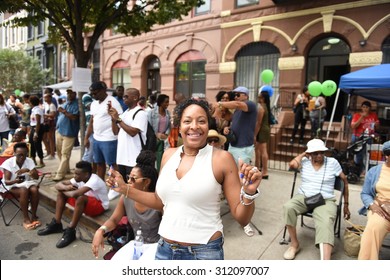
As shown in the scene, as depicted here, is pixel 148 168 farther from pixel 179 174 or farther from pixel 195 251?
pixel 195 251

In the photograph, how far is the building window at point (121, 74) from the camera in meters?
16.8

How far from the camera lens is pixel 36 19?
6.06m

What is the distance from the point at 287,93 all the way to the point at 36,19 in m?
8.12

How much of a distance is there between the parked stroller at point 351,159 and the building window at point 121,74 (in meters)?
12.6

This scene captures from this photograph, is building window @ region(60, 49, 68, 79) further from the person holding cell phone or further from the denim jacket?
the denim jacket

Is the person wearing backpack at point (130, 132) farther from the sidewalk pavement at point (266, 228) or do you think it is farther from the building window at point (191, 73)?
the building window at point (191, 73)

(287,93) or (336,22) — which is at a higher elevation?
(336,22)

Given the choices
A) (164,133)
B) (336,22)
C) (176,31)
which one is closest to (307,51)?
(336,22)

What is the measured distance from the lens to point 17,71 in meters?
21.1

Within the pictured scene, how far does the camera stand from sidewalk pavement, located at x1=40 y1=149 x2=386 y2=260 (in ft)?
11.6

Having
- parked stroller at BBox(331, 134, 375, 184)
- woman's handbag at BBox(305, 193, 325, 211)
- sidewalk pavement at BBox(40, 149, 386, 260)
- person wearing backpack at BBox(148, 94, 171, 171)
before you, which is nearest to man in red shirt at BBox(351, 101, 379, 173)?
parked stroller at BBox(331, 134, 375, 184)

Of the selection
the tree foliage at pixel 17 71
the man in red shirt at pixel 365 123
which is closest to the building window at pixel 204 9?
the man in red shirt at pixel 365 123

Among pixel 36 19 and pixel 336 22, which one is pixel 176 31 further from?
pixel 36 19

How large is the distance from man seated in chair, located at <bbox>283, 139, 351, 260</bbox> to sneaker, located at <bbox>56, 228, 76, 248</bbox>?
274 cm
